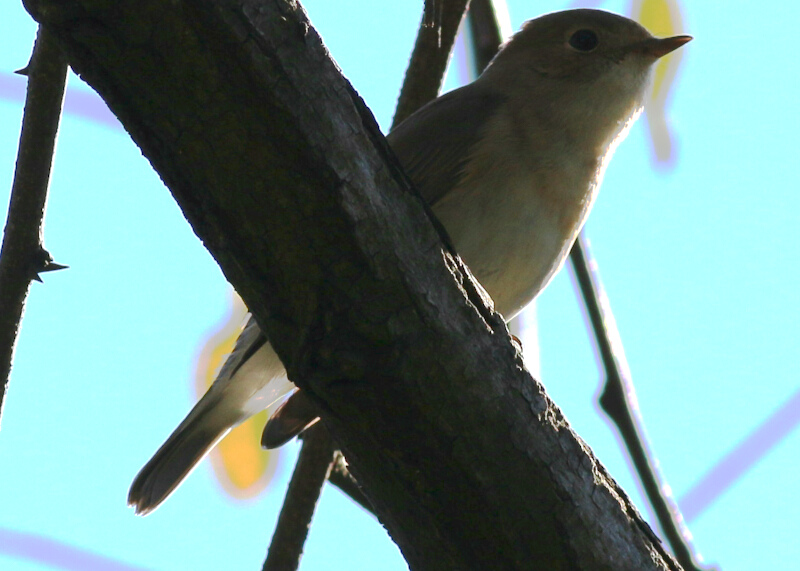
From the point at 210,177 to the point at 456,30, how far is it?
2201 millimetres

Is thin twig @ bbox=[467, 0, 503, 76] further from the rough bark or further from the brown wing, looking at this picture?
the rough bark

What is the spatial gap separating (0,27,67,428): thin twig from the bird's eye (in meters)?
2.80

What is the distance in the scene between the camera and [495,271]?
376cm

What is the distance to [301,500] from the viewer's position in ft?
11.9

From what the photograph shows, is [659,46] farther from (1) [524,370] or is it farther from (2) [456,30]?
(1) [524,370]

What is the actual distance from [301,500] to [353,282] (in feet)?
6.17

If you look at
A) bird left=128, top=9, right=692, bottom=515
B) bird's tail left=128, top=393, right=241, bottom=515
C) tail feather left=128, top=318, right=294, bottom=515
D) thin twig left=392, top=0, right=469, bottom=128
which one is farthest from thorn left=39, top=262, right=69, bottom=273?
thin twig left=392, top=0, right=469, bottom=128

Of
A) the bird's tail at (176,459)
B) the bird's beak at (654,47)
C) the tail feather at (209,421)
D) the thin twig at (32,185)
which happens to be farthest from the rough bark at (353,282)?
the bird's beak at (654,47)

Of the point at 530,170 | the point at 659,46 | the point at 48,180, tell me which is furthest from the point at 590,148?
the point at 48,180

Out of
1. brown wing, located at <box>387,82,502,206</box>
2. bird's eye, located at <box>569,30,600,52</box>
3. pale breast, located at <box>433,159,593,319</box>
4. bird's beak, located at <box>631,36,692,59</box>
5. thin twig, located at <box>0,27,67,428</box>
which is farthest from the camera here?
bird's eye, located at <box>569,30,600,52</box>

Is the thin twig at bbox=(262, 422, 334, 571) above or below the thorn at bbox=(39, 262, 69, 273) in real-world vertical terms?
below

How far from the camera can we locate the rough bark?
5.94 ft

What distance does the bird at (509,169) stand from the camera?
3.74 m

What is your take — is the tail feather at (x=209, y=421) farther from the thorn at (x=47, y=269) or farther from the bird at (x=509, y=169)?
the thorn at (x=47, y=269)
